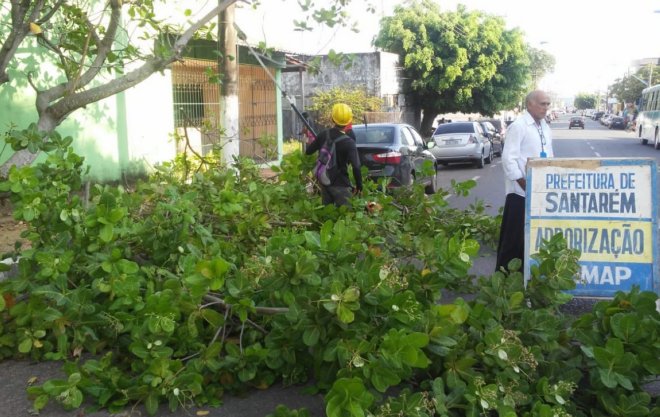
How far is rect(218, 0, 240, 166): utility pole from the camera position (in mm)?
11289

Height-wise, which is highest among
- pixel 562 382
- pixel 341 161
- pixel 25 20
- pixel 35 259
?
pixel 25 20

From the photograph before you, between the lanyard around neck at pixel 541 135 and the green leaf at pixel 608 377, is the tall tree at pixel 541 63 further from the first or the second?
the green leaf at pixel 608 377

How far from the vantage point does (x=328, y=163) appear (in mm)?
7000

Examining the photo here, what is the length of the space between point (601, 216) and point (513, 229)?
80cm

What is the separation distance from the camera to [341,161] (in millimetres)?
7031

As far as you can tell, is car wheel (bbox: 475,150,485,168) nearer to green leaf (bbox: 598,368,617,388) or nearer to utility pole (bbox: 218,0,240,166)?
utility pole (bbox: 218,0,240,166)

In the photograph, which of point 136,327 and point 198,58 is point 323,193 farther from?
point 198,58

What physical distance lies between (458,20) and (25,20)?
1214 inches

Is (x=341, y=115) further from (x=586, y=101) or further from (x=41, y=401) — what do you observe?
(x=586, y=101)

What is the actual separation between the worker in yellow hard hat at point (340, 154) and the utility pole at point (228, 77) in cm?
439

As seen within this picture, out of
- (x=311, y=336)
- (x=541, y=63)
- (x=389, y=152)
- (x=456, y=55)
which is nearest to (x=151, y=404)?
(x=311, y=336)

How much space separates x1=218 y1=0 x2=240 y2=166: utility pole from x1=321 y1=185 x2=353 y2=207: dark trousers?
4.40m

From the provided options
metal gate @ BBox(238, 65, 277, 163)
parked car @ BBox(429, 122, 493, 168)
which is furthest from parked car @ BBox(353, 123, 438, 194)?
parked car @ BBox(429, 122, 493, 168)

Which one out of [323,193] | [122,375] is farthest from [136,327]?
[323,193]
